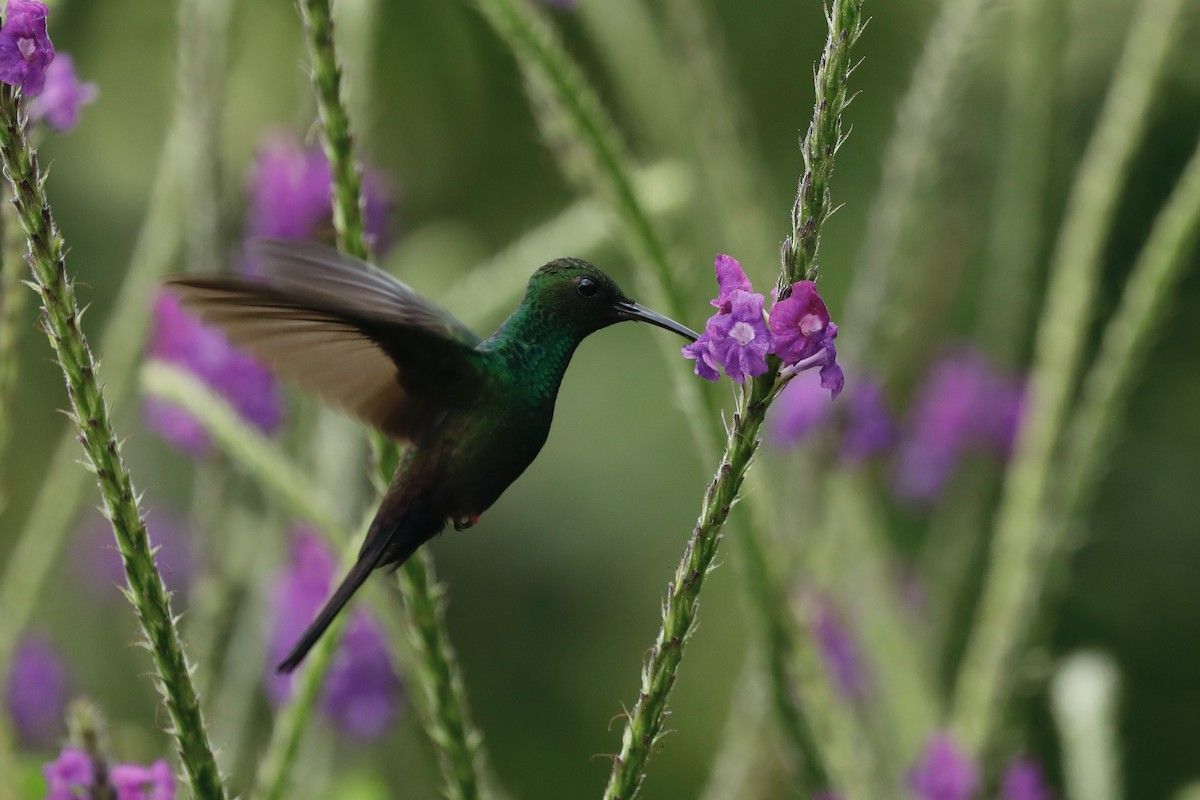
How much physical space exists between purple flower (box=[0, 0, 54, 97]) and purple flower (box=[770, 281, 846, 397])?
2.24 feet

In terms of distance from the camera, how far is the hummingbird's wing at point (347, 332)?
1.23 m

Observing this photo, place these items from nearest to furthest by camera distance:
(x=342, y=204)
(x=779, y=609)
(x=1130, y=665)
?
(x=342, y=204) → (x=779, y=609) → (x=1130, y=665)

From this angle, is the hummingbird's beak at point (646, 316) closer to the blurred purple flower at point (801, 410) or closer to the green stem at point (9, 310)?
the green stem at point (9, 310)

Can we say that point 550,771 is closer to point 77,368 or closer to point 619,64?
point 619,64

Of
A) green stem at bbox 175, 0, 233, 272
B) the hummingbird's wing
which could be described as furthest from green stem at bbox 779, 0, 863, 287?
green stem at bbox 175, 0, 233, 272

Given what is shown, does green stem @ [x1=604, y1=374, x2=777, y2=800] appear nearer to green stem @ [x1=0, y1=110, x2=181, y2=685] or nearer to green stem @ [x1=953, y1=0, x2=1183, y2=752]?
green stem @ [x1=0, y1=110, x2=181, y2=685]

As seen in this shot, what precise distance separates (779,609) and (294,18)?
12.9 ft

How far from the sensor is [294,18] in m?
5.30

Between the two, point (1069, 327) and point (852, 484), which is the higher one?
point (1069, 327)

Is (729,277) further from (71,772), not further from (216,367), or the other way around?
(216,367)

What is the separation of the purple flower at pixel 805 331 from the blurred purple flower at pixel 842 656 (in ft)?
7.18

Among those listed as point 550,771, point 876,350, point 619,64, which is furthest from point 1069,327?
point 550,771

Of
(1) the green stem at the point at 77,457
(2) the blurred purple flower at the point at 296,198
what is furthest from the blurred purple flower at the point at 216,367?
(2) the blurred purple flower at the point at 296,198

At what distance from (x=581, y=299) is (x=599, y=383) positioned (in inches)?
179
